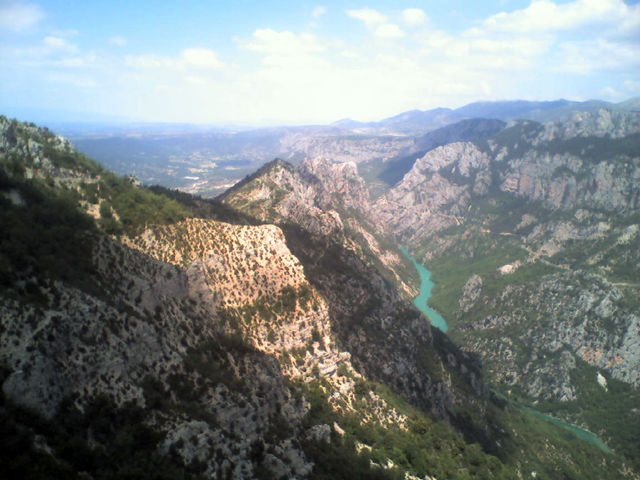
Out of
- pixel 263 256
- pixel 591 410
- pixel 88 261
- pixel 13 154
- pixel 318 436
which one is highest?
pixel 13 154

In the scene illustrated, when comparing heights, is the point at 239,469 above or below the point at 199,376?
below

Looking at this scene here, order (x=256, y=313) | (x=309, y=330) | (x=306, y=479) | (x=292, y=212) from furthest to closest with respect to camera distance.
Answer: (x=292, y=212)
(x=309, y=330)
(x=256, y=313)
(x=306, y=479)

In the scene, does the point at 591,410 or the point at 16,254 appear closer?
the point at 16,254

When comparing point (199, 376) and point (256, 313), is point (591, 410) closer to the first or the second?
point (256, 313)

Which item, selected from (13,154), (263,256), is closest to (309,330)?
(263,256)

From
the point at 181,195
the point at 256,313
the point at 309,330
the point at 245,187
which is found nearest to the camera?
the point at 256,313

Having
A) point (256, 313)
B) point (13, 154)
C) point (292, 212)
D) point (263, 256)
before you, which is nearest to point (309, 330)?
point (256, 313)
